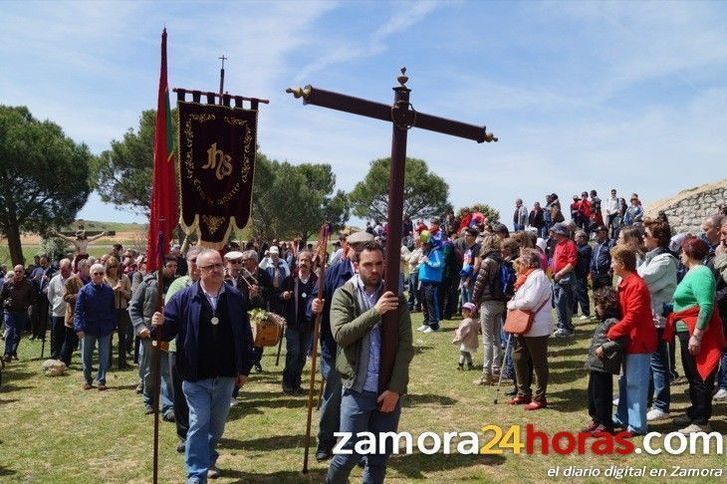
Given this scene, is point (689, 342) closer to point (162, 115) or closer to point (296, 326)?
point (296, 326)

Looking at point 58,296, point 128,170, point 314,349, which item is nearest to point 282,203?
point 128,170

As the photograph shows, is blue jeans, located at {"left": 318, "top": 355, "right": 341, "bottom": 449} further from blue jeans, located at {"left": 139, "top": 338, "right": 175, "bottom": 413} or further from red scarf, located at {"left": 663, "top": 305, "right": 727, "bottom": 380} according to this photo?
red scarf, located at {"left": 663, "top": 305, "right": 727, "bottom": 380}

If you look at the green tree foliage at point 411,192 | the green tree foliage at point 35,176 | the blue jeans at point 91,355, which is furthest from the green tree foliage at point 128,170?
the blue jeans at point 91,355

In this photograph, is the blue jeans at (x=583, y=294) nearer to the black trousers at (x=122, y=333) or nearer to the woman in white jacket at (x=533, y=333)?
the woman in white jacket at (x=533, y=333)

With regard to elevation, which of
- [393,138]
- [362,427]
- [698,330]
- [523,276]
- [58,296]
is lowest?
[362,427]

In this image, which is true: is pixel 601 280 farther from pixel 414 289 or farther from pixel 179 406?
pixel 179 406

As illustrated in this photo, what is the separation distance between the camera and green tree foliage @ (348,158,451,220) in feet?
226

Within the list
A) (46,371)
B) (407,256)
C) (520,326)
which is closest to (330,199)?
(407,256)

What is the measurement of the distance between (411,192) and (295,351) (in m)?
60.7

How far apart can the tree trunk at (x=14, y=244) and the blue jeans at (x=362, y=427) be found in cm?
3787

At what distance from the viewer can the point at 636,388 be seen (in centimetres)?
659

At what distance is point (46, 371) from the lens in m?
12.3

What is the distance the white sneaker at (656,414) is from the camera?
7.18 m

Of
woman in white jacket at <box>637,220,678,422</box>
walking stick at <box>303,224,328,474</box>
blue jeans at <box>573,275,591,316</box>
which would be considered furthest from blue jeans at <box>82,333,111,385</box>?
blue jeans at <box>573,275,591,316</box>
